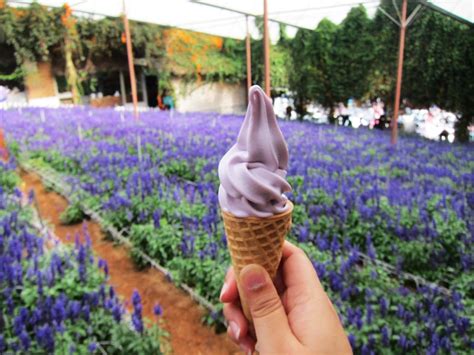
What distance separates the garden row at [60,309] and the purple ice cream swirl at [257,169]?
4.65 feet

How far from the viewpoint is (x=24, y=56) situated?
1800 centimetres

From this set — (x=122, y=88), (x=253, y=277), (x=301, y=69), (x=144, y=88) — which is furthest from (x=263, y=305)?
(x=144, y=88)

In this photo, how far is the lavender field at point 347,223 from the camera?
9.15 feet

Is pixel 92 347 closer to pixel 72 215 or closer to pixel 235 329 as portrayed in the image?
pixel 235 329

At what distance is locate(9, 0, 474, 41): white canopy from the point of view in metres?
13.5

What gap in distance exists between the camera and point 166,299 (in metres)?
3.55

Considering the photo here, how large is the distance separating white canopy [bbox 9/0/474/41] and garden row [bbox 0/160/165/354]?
1050cm

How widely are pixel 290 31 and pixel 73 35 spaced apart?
11771mm

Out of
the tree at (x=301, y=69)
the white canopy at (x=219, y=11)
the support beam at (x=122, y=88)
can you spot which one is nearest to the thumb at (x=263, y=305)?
the white canopy at (x=219, y=11)

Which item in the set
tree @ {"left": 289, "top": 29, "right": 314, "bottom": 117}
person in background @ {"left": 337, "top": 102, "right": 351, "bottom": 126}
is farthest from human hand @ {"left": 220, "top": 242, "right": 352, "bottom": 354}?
person in background @ {"left": 337, "top": 102, "right": 351, "bottom": 126}

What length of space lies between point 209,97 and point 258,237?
25.1 metres

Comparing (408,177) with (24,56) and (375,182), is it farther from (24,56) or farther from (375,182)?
(24,56)

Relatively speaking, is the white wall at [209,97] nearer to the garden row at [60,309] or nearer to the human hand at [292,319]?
the garden row at [60,309]

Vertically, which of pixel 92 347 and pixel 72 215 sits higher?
pixel 92 347
